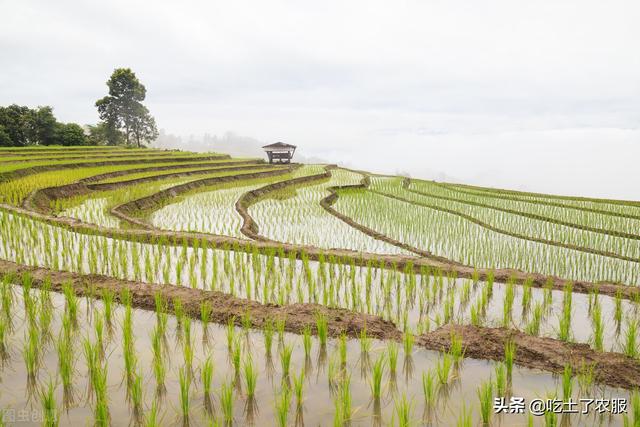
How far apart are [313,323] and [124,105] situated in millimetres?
34865

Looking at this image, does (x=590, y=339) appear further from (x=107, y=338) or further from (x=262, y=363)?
(x=107, y=338)

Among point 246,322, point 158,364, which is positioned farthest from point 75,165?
point 158,364

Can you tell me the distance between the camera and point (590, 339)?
3193 millimetres

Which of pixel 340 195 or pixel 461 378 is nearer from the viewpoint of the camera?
pixel 461 378

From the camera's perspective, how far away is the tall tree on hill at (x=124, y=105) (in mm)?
32781

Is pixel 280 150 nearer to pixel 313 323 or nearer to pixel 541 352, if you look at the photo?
pixel 313 323

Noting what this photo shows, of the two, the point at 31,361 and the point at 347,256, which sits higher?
the point at 31,361

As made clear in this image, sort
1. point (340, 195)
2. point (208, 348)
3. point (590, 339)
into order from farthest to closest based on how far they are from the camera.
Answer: point (340, 195)
point (590, 339)
point (208, 348)

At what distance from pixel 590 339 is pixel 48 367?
360cm

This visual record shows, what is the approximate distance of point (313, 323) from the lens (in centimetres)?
313

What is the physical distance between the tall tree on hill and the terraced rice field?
27652 mm

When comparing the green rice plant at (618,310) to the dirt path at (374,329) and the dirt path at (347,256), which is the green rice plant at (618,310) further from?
the dirt path at (374,329)

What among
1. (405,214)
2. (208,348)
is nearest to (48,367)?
(208,348)

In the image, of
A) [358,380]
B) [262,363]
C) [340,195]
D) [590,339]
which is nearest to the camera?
[358,380]
